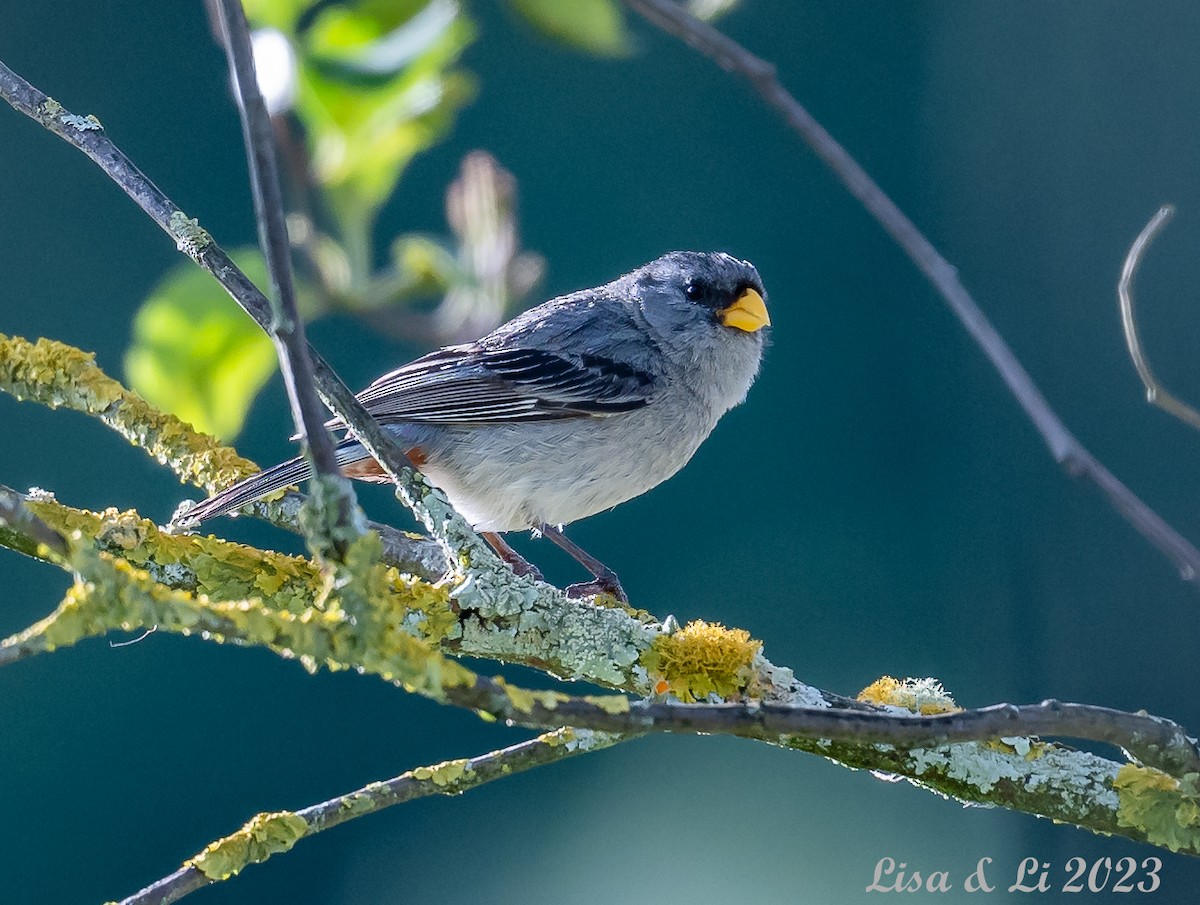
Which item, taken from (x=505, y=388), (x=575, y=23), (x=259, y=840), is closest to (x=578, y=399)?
(x=505, y=388)

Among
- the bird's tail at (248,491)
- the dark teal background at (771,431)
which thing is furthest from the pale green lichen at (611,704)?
the dark teal background at (771,431)

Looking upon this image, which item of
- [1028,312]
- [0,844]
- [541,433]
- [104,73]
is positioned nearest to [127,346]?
[104,73]

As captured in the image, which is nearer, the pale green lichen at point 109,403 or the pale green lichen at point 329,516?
the pale green lichen at point 329,516

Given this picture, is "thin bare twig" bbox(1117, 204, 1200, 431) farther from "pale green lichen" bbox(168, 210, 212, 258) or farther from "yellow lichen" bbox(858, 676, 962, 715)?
"pale green lichen" bbox(168, 210, 212, 258)

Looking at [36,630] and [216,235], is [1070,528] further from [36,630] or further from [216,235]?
[36,630]

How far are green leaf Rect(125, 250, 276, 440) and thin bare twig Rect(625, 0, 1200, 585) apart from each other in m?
0.90

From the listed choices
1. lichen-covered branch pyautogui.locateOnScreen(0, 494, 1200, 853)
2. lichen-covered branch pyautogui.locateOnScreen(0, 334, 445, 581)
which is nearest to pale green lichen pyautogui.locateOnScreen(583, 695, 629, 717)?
lichen-covered branch pyautogui.locateOnScreen(0, 494, 1200, 853)

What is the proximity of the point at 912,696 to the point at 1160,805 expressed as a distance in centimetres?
53

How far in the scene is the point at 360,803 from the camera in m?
2.18

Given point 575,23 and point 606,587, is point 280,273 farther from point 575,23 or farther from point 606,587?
point 606,587

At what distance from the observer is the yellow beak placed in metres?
4.20

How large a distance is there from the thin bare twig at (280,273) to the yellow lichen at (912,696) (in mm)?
1344

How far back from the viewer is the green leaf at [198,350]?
6.77 feet

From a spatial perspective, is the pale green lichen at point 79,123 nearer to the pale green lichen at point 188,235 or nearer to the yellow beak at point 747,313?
the pale green lichen at point 188,235
